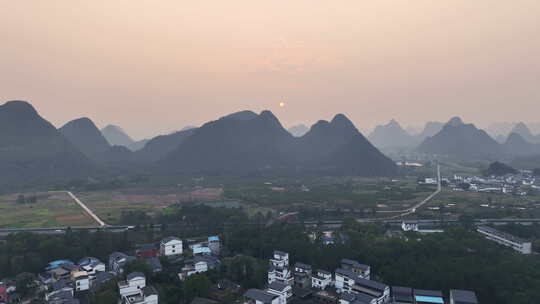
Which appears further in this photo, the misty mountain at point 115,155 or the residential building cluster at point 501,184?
the misty mountain at point 115,155

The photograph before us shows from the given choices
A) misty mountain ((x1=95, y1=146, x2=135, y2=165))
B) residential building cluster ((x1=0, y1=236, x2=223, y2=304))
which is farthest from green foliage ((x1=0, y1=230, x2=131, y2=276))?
misty mountain ((x1=95, y1=146, x2=135, y2=165))

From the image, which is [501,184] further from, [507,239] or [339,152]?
[507,239]

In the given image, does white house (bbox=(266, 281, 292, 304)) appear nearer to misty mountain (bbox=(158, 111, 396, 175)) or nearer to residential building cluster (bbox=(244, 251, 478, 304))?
residential building cluster (bbox=(244, 251, 478, 304))

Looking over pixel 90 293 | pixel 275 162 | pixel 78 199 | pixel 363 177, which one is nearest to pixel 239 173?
pixel 275 162

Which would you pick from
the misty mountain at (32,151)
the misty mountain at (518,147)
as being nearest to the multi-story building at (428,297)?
the misty mountain at (32,151)

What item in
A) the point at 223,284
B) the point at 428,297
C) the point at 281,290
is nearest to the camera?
the point at 428,297

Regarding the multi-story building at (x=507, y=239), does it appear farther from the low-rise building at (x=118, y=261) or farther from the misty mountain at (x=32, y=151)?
the misty mountain at (x=32, y=151)

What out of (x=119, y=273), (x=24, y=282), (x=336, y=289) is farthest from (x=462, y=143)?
(x=24, y=282)

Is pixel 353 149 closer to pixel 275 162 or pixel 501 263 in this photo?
pixel 275 162
